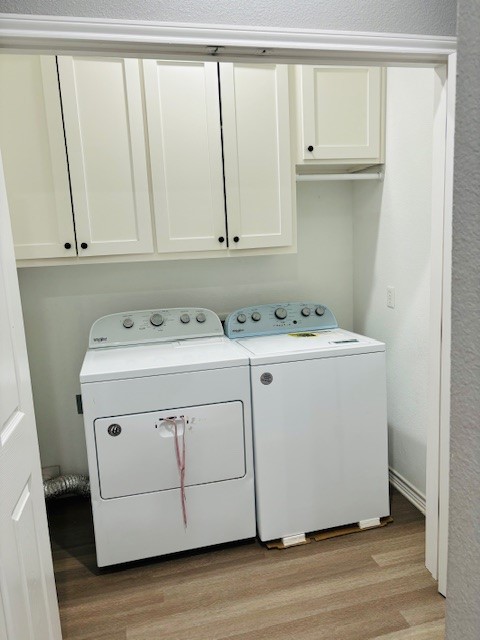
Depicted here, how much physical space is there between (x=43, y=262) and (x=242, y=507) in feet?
4.85

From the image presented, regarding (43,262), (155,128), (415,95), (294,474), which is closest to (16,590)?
(294,474)

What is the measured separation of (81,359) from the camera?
2625 millimetres

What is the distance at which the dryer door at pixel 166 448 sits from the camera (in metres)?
1.98

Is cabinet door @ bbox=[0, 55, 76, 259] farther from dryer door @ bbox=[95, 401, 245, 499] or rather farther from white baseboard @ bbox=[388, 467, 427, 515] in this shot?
white baseboard @ bbox=[388, 467, 427, 515]

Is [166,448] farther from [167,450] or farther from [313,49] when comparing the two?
[313,49]

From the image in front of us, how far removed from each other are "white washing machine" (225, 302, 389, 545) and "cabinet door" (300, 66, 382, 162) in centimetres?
99

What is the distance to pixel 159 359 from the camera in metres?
2.12

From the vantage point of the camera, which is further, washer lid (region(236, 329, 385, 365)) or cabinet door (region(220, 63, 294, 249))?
cabinet door (region(220, 63, 294, 249))

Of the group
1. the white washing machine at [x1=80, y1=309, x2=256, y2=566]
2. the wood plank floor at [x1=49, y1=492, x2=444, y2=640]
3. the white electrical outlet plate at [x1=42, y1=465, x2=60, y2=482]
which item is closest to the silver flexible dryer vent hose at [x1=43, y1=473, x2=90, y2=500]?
the white electrical outlet plate at [x1=42, y1=465, x2=60, y2=482]

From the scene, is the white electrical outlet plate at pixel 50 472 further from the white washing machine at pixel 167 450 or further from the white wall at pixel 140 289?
the white washing machine at pixel 167 450

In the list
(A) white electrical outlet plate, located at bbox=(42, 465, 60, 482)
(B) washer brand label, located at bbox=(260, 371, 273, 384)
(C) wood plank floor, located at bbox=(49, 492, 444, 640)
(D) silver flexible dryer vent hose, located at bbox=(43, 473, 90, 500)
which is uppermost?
(B) washer brand label, located at bbox=(260, 371, 273, 384)

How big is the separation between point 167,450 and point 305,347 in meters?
0.78

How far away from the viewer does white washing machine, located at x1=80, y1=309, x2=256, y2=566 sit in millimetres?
1967

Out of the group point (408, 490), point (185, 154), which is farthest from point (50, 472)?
point (408, 490)
